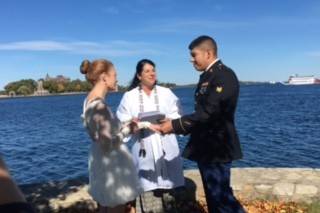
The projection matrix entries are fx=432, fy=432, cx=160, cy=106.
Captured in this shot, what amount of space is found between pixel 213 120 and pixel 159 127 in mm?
774

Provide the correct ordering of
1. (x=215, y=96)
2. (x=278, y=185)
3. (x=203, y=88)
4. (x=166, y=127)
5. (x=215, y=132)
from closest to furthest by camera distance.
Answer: (x=215, y=96)
(x=203, y=88)
(x=215, y=132)
(x=166, y=127)
(x=278, y=185)

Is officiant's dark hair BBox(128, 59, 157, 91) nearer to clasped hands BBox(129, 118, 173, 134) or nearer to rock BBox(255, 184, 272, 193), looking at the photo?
clasped hands BBox(129, 118, 173, 134)

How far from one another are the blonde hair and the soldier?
0.97m

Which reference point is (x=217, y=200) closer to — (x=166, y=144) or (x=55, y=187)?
(x=166, y=144)

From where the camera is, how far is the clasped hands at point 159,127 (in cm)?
504

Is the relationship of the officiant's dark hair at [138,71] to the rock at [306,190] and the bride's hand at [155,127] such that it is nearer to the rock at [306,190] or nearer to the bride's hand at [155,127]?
the bride's hand at [155,127]

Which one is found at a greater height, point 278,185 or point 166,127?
point 166,127

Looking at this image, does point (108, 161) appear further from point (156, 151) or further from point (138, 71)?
point (138, 71)

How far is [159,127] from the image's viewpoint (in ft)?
17.1

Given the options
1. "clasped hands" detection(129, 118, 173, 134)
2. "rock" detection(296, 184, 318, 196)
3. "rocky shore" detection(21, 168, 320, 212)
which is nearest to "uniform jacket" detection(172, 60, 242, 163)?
"clasped hands" detection(129, 118, 173, 134)

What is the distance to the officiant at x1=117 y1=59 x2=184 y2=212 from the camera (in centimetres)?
577

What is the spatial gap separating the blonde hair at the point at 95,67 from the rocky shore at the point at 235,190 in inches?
91.7

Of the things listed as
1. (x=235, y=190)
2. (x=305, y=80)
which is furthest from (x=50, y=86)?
(x=235, y=190)

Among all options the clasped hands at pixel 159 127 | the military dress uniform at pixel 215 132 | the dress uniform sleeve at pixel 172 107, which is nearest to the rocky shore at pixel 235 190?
the dress uniform sleeve at pixel 172 107
